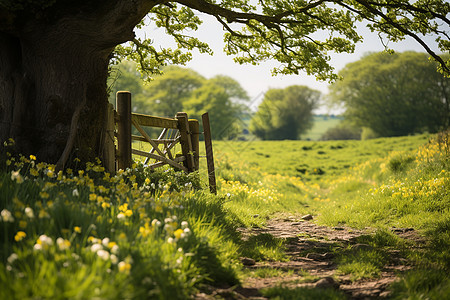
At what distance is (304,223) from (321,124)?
12453 centimetres

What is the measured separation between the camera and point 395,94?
2003 inches

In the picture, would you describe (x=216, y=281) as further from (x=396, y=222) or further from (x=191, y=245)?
(x=396, y=222)

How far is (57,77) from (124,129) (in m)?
1.57

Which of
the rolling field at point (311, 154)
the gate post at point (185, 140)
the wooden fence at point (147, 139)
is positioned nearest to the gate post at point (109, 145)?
the wooden fence at point (147, 139)

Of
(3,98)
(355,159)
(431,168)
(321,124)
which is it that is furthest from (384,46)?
(321,124)

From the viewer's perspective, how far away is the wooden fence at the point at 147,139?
7.35 meters

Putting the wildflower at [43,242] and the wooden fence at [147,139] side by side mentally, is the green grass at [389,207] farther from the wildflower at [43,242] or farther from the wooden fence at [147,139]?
the wildflower at [43,242]

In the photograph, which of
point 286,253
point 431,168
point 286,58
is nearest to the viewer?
point 286,253

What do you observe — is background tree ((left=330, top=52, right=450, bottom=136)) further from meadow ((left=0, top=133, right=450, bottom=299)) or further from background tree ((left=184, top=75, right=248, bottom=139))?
meadow ((left=0, top=133, right=450, bottom=299))

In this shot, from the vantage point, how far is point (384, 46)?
30.5ft

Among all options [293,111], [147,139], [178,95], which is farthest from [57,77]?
[293,111]

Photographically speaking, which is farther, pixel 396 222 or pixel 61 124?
pixel 396 222

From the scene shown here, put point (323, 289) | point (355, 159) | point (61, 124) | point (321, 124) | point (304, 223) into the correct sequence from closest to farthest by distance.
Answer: point (323, 289) < point (61, 124) < point (304, 223) < point (355, 159) < point (321, 124)

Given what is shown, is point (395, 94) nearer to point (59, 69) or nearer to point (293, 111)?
point (293, 111)
